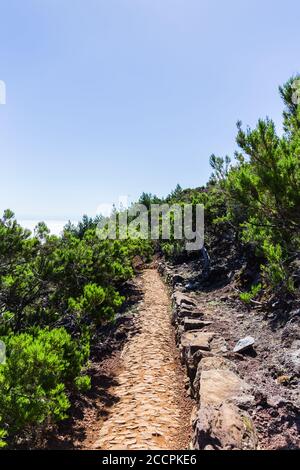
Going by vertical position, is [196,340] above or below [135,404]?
above

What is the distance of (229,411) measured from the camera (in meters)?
4.43

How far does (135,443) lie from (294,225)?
4.16 metres

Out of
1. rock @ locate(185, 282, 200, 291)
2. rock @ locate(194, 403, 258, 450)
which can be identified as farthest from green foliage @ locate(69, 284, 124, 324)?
rock @ locate(185, 282, 200, 291)

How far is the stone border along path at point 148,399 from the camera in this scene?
16.2 ft

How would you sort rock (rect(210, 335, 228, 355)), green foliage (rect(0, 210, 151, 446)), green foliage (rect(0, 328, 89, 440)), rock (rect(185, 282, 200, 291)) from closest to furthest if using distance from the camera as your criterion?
green foliage (rect(0, 328, 89, 440)) → green foliage (rect(0, 210, 151, 446)) → rock (rect(210, 335, 228, 355)) → rock (rect(185, 282, 200, 291))

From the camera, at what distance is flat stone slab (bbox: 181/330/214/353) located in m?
7.47

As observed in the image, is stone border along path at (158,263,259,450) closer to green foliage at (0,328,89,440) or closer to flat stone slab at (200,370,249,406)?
flat stone slab at (200,370,249,406)

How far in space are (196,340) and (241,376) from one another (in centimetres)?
200

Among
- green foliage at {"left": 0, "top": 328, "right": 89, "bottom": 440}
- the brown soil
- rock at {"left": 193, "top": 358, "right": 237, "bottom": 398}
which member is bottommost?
the brown soil

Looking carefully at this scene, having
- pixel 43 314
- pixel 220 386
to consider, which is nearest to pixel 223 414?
pixel 220 386

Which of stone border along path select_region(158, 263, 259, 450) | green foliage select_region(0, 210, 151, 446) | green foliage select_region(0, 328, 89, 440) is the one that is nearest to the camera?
stone border along path select_region(158, 263, 259, 450)

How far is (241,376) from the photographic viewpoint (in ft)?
19.9

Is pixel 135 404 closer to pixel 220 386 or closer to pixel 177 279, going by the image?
pixel 220 386

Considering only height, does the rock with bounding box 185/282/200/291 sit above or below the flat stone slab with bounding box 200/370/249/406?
below
